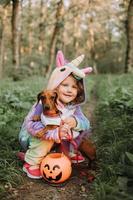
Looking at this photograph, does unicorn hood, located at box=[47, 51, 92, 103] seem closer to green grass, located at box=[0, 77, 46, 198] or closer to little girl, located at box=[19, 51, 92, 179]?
little girl, located at box=[19, 51, 92, 179]

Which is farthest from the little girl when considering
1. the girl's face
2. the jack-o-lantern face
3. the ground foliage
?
the ground foliage

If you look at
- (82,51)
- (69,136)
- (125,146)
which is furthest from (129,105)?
(82,51)

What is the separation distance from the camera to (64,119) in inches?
194

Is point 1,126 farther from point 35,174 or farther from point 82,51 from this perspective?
point 82,51

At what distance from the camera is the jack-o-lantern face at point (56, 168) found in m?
4.68

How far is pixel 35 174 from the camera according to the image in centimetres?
494

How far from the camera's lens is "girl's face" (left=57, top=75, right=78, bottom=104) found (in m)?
4.95

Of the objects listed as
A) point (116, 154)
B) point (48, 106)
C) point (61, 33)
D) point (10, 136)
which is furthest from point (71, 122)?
Answer: point (61, 33)

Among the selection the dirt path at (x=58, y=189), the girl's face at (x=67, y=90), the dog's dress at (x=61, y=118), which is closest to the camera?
the dirt path at (x=58, y=189)

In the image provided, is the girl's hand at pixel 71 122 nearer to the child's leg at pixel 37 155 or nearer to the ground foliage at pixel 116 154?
the child's leg at pixel 37 155

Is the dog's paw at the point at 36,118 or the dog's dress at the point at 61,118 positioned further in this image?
the dog's paw at the point at 36,118

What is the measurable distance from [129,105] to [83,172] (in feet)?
9.59

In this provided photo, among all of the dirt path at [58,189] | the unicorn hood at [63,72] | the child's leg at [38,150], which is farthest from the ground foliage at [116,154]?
the unicorn hood at [63,72]

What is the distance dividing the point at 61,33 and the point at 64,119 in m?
32.2
